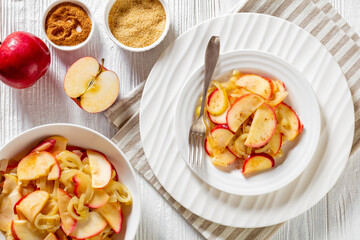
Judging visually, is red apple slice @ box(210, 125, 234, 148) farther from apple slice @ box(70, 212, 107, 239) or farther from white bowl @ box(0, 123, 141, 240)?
apple slice @ box(70, 212, 107, 239)

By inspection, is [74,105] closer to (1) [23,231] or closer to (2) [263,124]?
(1) [23,231]

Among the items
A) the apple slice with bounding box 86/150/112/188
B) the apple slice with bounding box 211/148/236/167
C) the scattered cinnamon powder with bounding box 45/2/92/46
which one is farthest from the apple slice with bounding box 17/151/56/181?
the apple slice with bounding box 211/148/236/167

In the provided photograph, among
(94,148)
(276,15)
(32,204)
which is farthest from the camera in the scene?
(276,15)

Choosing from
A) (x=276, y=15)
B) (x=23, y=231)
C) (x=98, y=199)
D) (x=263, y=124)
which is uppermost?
(x=276, y=15)

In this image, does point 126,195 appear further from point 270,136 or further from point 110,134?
point 270,136

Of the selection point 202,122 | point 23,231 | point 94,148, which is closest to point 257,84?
point 202,122

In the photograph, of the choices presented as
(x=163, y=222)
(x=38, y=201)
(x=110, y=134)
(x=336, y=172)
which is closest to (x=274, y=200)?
(x=336, y=172)
